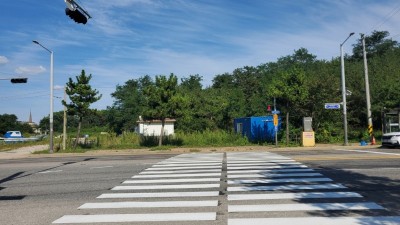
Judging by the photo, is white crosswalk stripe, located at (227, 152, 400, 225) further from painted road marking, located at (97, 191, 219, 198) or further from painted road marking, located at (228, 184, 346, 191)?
painted road marking, located at (97, 191, 219, 198)

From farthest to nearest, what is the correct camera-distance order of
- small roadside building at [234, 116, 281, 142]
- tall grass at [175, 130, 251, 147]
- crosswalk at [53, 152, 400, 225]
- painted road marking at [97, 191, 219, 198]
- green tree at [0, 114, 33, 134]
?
green tree at [0, 114, 33, 134] → small roadside building at [234, 116, 281, 142] → tall grass at [175, 130, 251, 147] → painted road marking at [97, 191, 219, 198] → crosswalk at [53, 152, 400, 225]

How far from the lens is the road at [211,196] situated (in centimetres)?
694

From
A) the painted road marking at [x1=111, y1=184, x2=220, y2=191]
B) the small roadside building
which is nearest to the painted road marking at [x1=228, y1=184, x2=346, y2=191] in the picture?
the painted road marking at [x1=111, y1=184, x2=220, y2=191]

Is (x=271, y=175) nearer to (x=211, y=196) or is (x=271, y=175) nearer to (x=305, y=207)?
(x=211, y=196)

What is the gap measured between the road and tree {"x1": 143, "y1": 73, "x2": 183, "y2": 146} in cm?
1436

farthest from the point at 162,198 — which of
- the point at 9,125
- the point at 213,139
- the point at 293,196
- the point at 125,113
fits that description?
the point at 9,125

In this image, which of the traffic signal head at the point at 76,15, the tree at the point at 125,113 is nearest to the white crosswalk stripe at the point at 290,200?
the traffic signal head at the point at 76,15

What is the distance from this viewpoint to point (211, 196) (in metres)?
8.87

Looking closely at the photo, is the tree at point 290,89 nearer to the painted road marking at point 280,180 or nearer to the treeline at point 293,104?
the treeline at point 293,104

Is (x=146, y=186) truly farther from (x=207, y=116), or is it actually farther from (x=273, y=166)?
(x=207, y=116)

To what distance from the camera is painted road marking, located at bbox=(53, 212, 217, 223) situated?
6840mm

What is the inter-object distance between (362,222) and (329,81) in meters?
25.9

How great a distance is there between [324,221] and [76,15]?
27.6 ft

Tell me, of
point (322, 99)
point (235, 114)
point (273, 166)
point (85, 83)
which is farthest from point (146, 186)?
point (235, 114)
